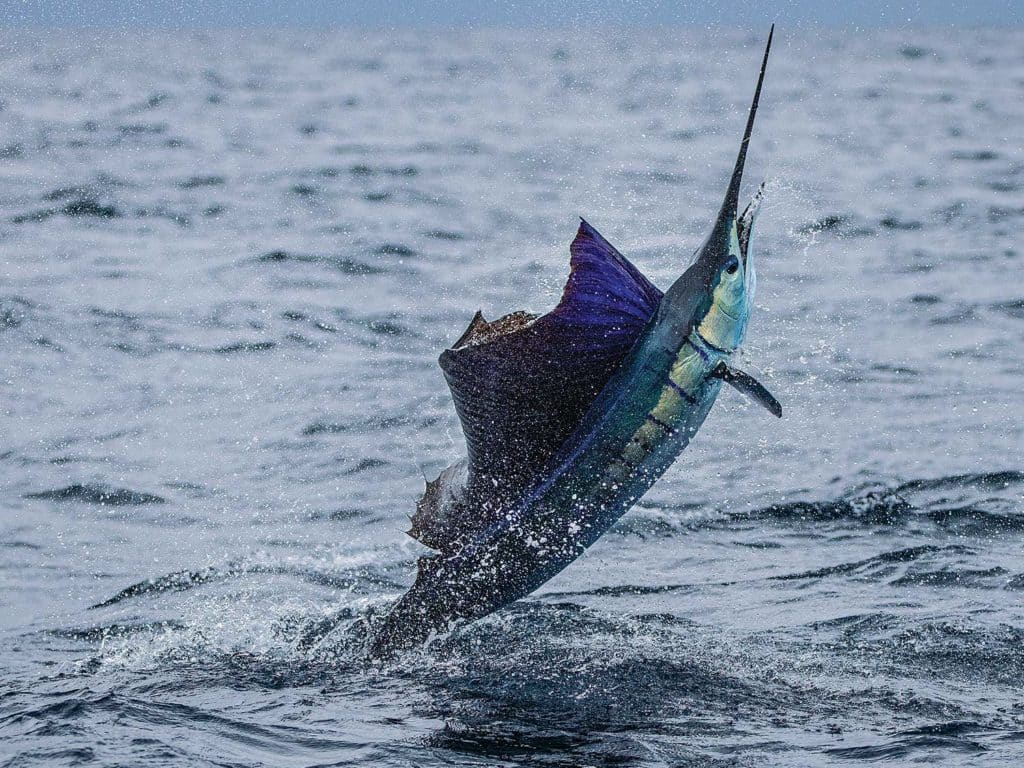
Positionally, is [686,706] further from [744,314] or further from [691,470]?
[691,470]

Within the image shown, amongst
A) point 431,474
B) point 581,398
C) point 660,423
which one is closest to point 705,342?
point 660,423

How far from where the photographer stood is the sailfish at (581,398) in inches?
167

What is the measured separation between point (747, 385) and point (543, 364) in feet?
2.00

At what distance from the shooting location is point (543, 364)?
14.2 feet

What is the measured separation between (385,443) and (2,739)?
4199mm

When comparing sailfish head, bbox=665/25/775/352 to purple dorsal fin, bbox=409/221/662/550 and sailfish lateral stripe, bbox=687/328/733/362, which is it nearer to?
sailfish lateral stripe, bbox=687/328/733/362

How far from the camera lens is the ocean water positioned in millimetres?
4625

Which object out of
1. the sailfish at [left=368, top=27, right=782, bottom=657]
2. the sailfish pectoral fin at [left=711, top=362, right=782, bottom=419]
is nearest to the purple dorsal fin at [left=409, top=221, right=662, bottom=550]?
the sailfish at [left=368, top=27, right=782, bottom=657]

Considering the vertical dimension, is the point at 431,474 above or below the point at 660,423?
below

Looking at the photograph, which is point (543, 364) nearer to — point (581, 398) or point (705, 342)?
point (581, 398)

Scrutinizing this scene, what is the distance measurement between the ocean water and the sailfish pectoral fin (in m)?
1.04

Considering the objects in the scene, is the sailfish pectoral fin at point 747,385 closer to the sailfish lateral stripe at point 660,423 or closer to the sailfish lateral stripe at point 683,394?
the sailfish lateral stripe at point 683,394

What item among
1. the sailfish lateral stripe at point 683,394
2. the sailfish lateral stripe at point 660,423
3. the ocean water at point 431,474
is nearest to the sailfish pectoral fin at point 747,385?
the sailfish lateral stripe at point 683,394

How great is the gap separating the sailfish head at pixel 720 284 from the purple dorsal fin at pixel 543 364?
120mm
